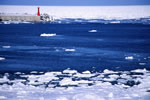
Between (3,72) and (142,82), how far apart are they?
166 inches

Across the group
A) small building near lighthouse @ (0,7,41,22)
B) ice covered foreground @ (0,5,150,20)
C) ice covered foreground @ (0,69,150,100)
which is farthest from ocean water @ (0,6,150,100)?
ice covered foreground @ (0,5,150,20)

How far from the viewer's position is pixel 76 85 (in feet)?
23.9

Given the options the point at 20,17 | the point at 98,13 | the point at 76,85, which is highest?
the point at 98,13

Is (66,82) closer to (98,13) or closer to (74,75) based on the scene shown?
(74,75)

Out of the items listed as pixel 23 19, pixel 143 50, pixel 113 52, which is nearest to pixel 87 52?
pixel 113 52

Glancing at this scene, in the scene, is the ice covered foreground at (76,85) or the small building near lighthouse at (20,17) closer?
the ice covered foreground at (76,85)

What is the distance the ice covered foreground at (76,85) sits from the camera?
632 centimetres

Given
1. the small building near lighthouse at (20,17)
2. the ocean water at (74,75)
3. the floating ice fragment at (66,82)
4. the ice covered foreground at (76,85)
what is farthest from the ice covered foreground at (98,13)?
the floating ice fragment at (66,82)

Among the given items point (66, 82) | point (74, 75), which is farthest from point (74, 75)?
point (66, 82)

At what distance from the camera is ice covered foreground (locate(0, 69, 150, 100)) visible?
20.7 ft

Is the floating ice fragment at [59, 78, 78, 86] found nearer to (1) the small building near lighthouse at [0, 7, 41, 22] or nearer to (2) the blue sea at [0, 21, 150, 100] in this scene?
(2) the blue sea at [0, 21, 150, 100]

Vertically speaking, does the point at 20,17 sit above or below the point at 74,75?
above

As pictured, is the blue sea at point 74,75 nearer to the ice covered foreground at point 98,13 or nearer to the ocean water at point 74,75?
the ocean water at point 74,75

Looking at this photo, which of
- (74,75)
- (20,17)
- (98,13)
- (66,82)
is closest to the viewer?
(66,82)
